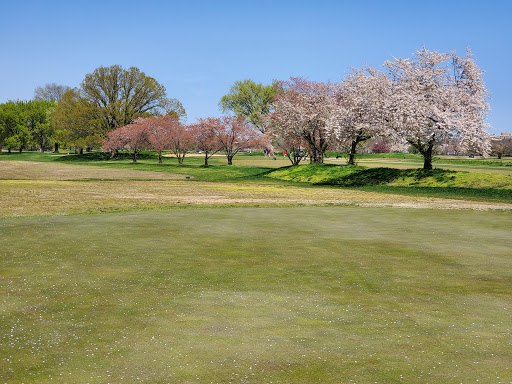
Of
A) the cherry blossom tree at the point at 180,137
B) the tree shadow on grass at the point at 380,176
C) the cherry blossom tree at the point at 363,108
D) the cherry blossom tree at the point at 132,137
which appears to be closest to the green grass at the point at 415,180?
the tree shadow on grass at the point at 380,176

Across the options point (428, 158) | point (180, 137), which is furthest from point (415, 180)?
point (180, 137)

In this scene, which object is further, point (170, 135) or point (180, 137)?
point (170, 135)

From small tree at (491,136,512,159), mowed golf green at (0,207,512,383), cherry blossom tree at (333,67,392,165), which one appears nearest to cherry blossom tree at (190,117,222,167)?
cherry blossom tree at (333,67,392,165)

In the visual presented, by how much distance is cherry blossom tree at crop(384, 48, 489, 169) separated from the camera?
42188 mm

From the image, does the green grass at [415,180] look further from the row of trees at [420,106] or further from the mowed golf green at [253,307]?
the mowed golf green at [253,307]

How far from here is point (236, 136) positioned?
80.2 meters

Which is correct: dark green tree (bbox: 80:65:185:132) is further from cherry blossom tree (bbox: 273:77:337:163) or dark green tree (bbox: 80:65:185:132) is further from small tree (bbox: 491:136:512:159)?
small tree (bbox: 491:136:512:159)

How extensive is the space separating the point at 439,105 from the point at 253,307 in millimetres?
39977

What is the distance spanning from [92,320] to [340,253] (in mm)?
6948

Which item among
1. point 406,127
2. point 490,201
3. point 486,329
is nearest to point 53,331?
point 486,329

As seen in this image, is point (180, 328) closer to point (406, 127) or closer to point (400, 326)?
point (400, 326)

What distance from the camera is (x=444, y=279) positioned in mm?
10141

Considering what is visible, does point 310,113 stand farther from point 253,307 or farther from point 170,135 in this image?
point 253,307

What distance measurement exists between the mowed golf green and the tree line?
29.5 metres
